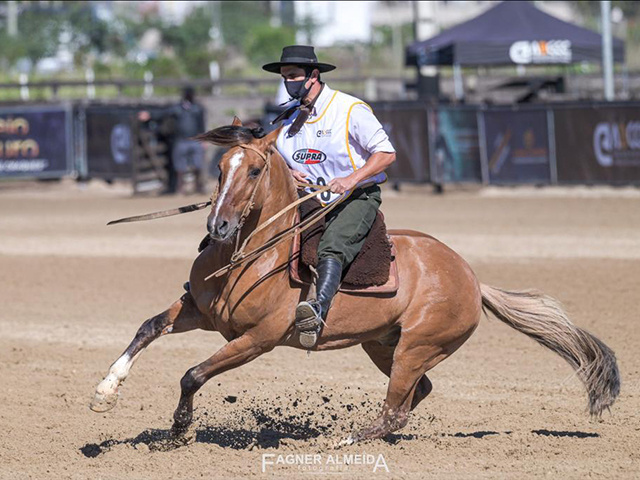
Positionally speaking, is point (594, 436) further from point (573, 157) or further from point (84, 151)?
point (84, 151)

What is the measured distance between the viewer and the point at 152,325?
5.97m

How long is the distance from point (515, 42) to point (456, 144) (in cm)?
345

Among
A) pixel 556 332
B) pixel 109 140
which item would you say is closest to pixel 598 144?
pixel 109 140

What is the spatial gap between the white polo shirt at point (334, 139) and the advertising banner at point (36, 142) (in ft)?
54.8

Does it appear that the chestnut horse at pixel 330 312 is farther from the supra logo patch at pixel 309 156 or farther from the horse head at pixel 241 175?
the supra logo patch at pixel 309 156

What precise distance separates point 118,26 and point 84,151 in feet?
101

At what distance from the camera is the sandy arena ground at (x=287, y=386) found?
5852mm

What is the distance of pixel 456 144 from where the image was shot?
20.0 m

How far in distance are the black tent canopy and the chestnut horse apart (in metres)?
16.0

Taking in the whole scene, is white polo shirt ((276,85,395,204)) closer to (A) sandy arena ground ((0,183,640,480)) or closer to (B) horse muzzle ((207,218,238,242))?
(B) horse muzzle ((207,218,238,242))

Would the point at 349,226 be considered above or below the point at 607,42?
below

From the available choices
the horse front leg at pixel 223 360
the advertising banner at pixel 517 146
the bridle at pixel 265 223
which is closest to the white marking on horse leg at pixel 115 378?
the horse front leg at pixel 223 360

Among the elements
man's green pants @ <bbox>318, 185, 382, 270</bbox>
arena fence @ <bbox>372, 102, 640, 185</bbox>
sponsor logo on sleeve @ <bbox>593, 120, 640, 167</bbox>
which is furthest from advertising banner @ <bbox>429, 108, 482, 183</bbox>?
man's green pants @ <bbox>318, 185, 382, 270</bbox>

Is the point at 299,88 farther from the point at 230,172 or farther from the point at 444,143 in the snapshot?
the point at 444,143
